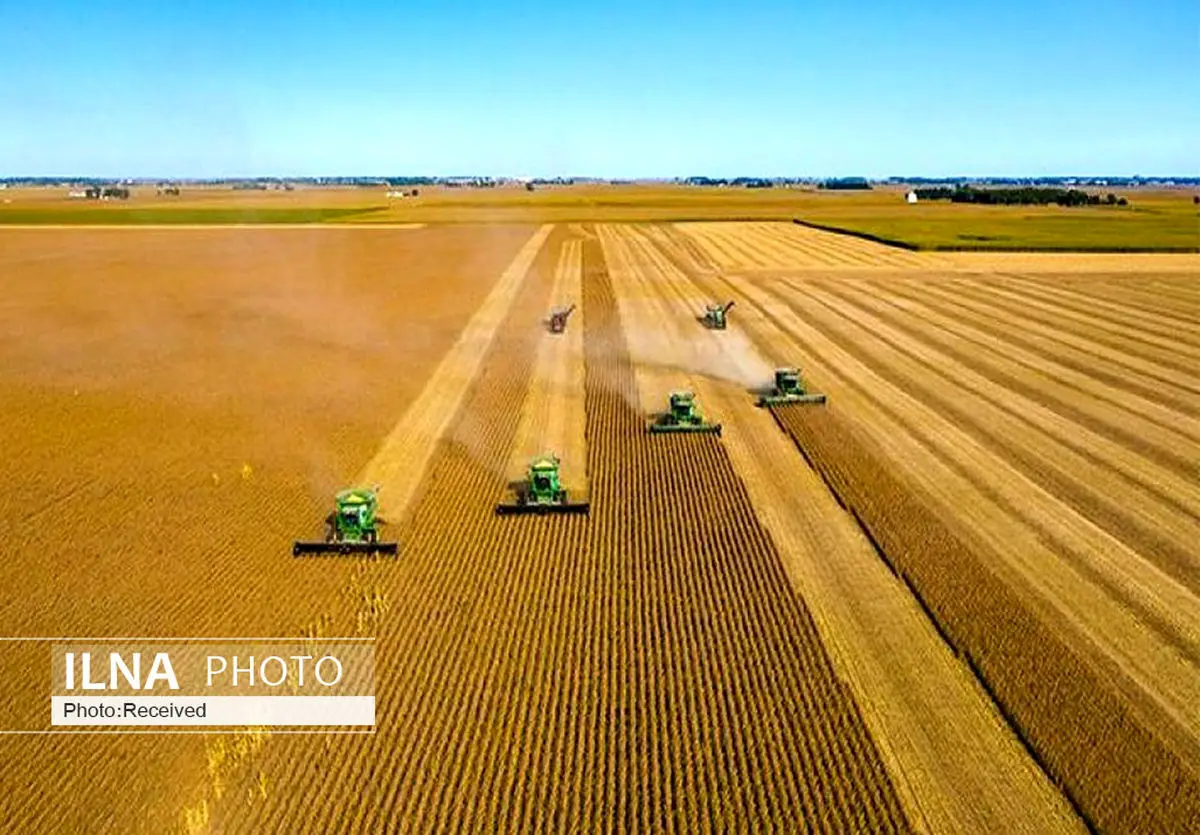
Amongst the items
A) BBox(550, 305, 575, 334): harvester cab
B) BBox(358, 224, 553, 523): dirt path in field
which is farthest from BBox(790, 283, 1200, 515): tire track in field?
BBox(358, 224, 553, 523): dirt path in field

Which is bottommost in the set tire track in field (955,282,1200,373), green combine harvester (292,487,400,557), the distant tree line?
green combine harvester (292,487,400,557)

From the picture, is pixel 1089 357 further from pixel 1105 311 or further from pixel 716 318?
pixel 716 318

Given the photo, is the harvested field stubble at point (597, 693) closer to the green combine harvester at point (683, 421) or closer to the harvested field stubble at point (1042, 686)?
the harvested field stubble at point (1042, 686)

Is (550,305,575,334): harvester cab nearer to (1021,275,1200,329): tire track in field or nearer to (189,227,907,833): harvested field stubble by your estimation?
(189,227,907,833): harvested field stubble

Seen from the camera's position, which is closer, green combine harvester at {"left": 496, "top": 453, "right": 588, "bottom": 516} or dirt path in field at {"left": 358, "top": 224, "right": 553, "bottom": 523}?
green combine harvester at {"left": 496, "top": 453, "right": 588, "bottom": 516}

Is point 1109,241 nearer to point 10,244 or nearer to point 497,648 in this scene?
point 497,648

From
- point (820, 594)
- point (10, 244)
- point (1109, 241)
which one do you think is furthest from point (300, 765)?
point (10, 244)

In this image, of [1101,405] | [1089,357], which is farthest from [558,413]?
[1089,357]
